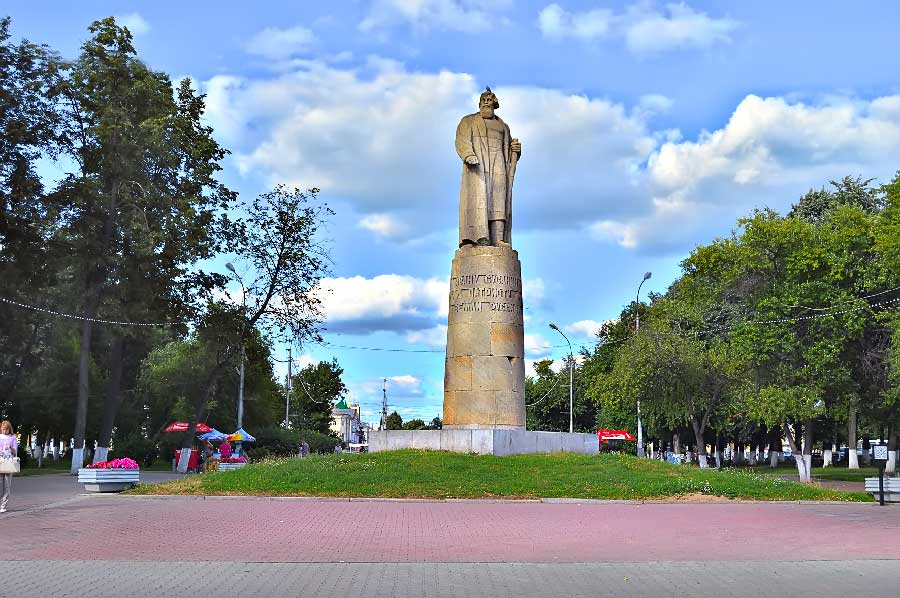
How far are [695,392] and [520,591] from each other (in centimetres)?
3659

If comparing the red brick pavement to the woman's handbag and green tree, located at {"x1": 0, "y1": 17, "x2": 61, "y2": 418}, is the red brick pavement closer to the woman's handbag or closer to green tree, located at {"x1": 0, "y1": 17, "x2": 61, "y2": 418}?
the woman's handbag

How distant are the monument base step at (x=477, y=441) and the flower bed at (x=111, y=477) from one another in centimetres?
569

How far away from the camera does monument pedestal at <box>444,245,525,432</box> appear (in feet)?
76.9

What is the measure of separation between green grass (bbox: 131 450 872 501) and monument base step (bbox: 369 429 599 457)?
474mm

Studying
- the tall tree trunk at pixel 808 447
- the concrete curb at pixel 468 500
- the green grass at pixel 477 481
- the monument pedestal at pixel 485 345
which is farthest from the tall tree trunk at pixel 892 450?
the concrete curb at pixel 468 500

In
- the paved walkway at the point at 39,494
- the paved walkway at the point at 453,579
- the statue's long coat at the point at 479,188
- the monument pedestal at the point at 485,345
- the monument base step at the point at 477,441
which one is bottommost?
the paved walkway at the point at 39,494

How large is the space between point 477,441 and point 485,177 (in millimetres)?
6688

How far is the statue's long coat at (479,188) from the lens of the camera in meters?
24.5

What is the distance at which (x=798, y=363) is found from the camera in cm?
3584

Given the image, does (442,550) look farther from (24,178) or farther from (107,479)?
(24,178)

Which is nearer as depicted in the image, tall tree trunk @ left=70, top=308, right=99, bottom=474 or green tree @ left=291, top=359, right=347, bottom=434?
tall tree trunk @ left=70, top=308, right=99, bottom=474

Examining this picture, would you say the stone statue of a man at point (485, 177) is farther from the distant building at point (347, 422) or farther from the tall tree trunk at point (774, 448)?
the distant building at point (347, 422)

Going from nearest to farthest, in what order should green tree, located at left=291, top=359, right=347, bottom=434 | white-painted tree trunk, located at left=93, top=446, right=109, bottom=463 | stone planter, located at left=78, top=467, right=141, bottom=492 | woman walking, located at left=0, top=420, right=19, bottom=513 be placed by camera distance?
woman walking, located at left=0, top=420, right=19, bottom=513 → stone planter, located at left=78, top=467, right=141, bottom=492 → white-painted tree trunk, located at left=93, top=446, right=109, bottom=463 → green tree, located at left=291, top=359, right=347, bottom=434

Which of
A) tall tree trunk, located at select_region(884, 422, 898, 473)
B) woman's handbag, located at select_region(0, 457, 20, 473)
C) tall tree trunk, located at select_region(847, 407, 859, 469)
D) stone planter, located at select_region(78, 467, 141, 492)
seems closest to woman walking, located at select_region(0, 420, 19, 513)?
woman's handbag, located at select_region(0, 457, 20, 473)
